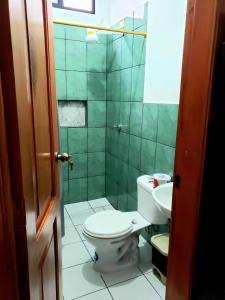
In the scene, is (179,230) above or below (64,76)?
below

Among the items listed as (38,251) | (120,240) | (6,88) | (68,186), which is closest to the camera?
(6,88)

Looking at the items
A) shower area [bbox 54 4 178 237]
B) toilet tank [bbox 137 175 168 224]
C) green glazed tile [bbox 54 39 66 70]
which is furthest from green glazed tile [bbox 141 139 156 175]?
green glazed tile [bbox 54 39 66 70]

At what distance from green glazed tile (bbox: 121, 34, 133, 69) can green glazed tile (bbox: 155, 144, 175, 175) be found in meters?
0.94

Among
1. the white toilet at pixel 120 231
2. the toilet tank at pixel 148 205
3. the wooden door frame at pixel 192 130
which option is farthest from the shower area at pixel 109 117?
the wooden door frame at pixel 192 130

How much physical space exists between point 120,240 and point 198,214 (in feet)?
2.93

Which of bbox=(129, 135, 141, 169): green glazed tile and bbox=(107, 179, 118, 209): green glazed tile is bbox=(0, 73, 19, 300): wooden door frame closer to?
bbox=(129, 135, 141, 169): green glazed tile

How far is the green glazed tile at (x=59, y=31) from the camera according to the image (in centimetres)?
245

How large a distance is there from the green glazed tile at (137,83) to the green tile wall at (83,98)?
0.68m

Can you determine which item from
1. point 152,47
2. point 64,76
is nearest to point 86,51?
point 64,76

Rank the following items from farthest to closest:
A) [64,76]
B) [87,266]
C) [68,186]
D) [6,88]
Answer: [68,186], [64,76], [87,266], [6,88]

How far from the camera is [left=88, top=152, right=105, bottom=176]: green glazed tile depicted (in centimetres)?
298

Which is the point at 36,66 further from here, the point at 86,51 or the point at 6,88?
the point at 86,51

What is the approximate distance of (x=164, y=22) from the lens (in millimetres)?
1774

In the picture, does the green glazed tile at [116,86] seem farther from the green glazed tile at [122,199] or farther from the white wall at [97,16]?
the green glazed tile at [122,199]
